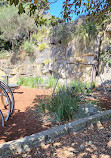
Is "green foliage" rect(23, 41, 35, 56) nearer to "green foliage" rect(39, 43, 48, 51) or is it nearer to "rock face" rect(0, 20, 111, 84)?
"rock face" rect(0, 20, 111, 84)

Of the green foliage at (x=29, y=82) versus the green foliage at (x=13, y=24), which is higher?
the green foliage at (x=13, y=24)

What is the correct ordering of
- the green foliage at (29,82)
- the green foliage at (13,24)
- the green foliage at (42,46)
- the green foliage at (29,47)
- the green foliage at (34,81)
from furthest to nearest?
the green foliage at (29,47), the green foliage at (13,24), the green foliage at (42,46), the green foliage at (29,82), the green foliage at (34,81)

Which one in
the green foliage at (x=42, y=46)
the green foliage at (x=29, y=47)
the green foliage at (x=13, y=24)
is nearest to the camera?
the green foliage at (x=42, y=46)

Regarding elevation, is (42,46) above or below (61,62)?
above

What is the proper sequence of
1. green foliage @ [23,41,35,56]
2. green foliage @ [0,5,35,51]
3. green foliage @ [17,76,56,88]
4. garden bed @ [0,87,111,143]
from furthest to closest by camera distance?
1. green foliage @ [23,41,35,56]
2. green foliage @ [0,5,35,51]
3. green foliage @ [17,76,56,88]
4. garden bed @ [0,87,111,143]

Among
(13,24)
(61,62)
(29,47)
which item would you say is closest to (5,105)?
(61,62)

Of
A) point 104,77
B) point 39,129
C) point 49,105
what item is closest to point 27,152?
point 39,129

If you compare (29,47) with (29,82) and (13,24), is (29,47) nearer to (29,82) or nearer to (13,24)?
(13,24)

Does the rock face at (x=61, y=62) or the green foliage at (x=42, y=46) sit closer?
the rock face at (x=61, y=62)

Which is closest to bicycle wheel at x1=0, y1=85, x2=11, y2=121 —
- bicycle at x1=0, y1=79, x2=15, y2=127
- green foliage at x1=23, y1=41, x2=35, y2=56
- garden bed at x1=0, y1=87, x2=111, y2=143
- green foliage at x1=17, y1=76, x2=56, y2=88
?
bicycle at x1=0, y1=79, x2=15, y2=127

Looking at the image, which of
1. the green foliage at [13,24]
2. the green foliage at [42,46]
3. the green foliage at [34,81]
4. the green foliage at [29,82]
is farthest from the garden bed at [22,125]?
the green foliage at [13,24]

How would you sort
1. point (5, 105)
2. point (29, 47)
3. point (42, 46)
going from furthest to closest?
point (29, 47) < point (42, 46) < point (5, 105)

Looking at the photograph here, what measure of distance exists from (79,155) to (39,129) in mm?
924

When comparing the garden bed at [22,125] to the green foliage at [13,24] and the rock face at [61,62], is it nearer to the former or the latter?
the rock face at [61,62]
